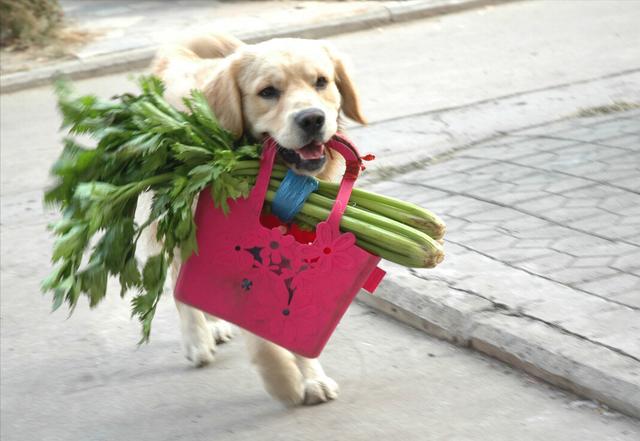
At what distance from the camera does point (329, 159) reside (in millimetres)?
4297

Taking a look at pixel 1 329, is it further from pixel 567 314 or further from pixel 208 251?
pixel 567 314

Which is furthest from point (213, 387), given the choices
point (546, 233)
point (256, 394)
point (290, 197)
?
point (546, 233)

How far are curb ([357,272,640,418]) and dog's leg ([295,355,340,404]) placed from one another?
635 millimetres

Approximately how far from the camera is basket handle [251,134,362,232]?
3.73 m

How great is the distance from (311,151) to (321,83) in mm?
430

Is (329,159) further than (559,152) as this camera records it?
No

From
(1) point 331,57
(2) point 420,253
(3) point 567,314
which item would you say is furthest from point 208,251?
(3) point 567,314

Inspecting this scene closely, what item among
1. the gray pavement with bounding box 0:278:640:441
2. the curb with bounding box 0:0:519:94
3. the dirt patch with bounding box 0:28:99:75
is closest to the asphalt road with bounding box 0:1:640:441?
the gray pavement with bounding box 0:278:640:441

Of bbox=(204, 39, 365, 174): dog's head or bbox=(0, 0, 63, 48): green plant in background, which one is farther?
bbox=(0, 0, 63, 48): green plant in background

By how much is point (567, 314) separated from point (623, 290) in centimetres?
33

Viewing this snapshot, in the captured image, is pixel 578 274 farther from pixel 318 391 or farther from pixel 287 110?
pixel 287 110

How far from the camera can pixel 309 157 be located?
12.9 ft

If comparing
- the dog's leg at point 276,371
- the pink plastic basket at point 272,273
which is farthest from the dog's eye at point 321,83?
the dog's leg at point 276,371

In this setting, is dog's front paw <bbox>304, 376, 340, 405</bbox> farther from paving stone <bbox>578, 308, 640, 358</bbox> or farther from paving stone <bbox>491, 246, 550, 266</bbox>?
paving stone <bbox>491, 246, 550, 266</bbox>
